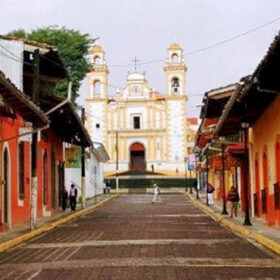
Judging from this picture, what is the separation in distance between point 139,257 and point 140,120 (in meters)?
90.8

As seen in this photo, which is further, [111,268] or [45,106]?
[45,106]

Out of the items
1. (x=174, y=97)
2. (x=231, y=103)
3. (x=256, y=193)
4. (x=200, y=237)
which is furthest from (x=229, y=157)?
(x=174, y=97)

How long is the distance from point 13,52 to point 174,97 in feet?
247

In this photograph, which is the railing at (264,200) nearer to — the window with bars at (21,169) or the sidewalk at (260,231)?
the sidewalk at (260,231)

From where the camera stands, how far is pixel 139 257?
16938 mm

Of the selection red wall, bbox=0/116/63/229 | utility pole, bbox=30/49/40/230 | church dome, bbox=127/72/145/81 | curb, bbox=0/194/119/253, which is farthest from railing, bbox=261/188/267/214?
church dome, bbox=127/72/145/81

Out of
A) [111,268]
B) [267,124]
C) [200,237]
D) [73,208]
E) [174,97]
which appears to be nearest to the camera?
[111,268]

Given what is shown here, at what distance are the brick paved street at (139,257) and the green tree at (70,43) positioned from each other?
3765 centimetres

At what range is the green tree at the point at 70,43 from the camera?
62.2m

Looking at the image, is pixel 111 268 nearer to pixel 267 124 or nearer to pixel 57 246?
pixel 57 246

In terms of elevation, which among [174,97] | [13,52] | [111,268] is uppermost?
[174,97]

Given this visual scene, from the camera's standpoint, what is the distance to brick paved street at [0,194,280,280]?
552 inches

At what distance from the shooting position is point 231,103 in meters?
26.2

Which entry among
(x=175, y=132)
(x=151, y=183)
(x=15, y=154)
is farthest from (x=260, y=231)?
(x=175, y=132)
